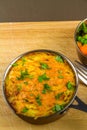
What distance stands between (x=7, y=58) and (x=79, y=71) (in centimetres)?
28

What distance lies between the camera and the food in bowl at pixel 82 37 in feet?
4.15

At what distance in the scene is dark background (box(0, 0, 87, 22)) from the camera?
1.92 m

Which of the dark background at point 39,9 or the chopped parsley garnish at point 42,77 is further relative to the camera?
the dark background at point 39,9

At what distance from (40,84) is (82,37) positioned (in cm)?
26

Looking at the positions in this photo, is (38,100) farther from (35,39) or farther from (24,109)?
(35,39)

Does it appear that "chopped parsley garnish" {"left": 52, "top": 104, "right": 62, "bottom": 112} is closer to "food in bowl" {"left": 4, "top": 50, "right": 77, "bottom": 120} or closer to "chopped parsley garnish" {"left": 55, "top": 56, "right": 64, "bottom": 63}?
"food in bowl" {"left": 4, "top": 50, "right": 77, "bottom": 120}

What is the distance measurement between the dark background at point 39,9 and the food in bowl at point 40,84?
28.1 inches

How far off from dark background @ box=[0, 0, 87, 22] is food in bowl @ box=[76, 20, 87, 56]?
0.61 meters

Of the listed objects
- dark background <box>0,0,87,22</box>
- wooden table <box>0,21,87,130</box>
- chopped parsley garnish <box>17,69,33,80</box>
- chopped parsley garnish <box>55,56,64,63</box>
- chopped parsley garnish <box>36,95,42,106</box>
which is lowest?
chopped parsley garnish <box>36,95,42,106</box>

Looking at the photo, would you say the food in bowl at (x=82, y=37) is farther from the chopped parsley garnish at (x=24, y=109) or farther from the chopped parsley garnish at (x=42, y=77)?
the chopped parsley garnish at (x=24, y=109)

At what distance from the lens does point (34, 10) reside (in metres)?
1.93

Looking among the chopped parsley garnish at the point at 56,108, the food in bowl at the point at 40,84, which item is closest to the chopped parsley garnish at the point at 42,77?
the food in bowl at the point at 40,84

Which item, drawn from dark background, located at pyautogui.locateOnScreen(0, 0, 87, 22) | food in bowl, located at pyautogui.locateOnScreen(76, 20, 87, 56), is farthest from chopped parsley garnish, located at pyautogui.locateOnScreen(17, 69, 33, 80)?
dark background, located at pyautogui.locateOnScreen(0, 0, 87, 22)

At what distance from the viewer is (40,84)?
117 centimetres
